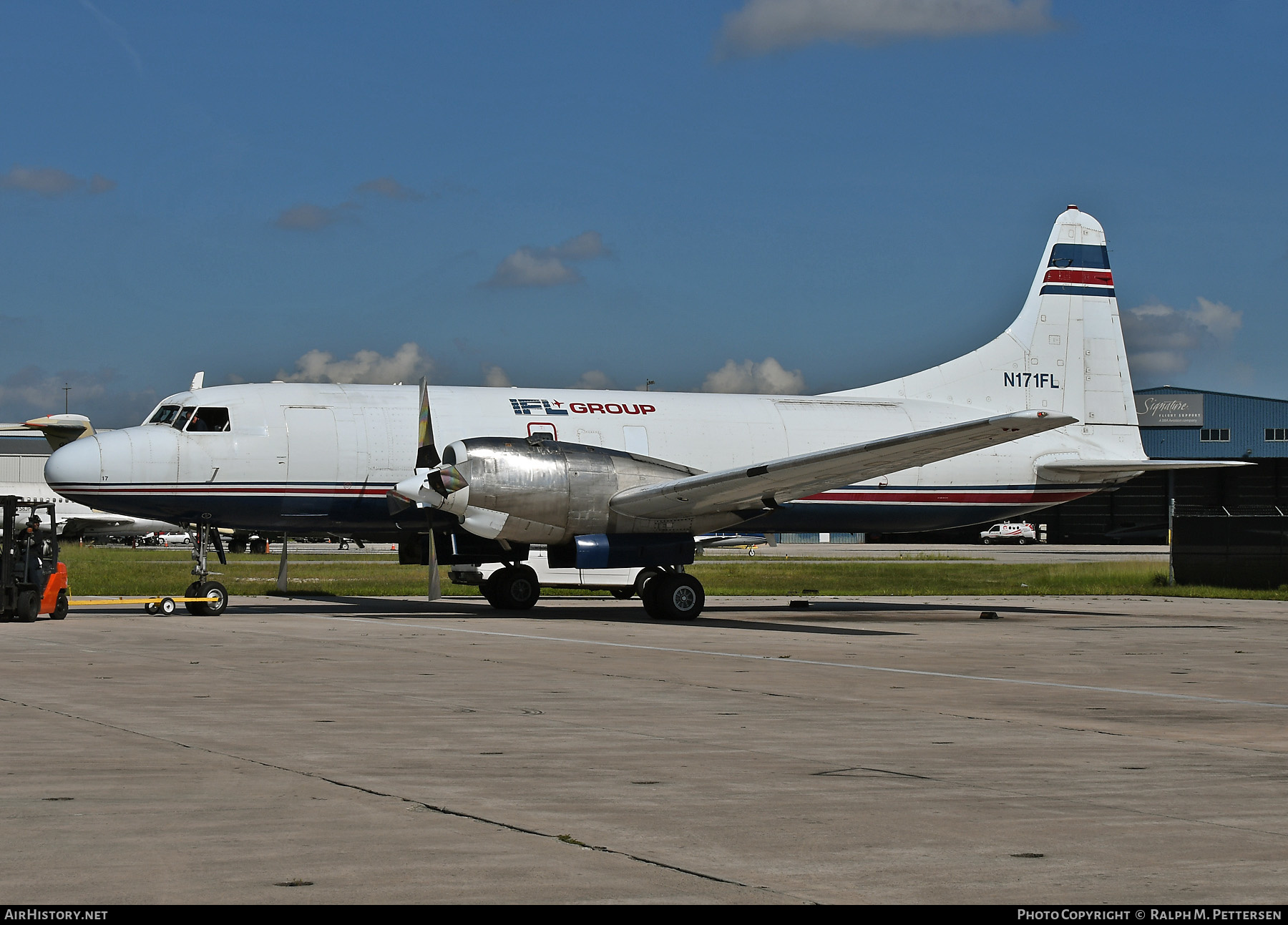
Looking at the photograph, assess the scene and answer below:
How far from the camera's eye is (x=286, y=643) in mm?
17906

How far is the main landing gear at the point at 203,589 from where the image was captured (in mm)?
24109

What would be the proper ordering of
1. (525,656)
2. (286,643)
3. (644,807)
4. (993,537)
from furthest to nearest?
(993,537), (286,643), (525,656), (644,807)

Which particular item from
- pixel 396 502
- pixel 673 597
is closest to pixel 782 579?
pixel 673 597

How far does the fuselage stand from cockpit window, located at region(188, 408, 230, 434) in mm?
32

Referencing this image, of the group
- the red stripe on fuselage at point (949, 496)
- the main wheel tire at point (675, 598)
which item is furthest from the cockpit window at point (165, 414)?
the red stripe on fuselage at point (949, 496)

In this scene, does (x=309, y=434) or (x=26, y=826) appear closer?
(x=26, y=826)

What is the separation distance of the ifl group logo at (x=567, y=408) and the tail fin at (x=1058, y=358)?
661 centimetres

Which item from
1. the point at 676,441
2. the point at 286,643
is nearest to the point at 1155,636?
the point at 676,441

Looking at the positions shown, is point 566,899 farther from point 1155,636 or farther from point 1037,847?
point 1155,636
